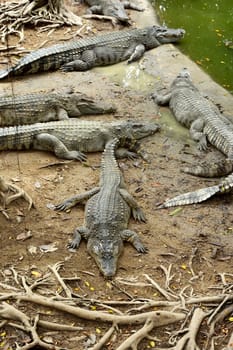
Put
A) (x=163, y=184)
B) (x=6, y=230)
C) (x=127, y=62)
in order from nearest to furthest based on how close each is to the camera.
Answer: (x=6, y=230), (x=163, y=184), (x=127, y=62)

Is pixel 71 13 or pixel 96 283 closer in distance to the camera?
pixel 96 283

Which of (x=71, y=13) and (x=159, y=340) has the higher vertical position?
(x=159, y=340)

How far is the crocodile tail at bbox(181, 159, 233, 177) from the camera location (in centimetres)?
636

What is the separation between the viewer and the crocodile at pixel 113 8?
423 inches

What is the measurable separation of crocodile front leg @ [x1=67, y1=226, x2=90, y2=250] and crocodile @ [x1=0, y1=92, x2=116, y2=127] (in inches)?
86.9

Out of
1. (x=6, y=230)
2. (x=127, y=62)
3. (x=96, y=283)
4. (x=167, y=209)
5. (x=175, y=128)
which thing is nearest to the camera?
(x=96, y=283)

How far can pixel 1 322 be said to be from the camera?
4043 millimetres

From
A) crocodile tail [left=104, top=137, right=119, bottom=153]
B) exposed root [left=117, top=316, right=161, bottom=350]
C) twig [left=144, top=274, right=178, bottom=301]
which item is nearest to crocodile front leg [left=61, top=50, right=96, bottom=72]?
crocodile tail [left=104, top=137, right=119, bottom=153]

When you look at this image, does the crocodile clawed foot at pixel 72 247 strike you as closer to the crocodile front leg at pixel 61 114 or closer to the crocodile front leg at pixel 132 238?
the crocodile front leg at pixel 132 238

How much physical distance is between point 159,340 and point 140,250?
121cm

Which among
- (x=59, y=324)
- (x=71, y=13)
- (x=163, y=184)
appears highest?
(x=59, y=324)

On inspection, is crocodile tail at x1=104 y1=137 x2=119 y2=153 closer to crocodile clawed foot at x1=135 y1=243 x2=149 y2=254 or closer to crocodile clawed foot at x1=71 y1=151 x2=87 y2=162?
crocodile clawed foot at x1=71 y1=151 x2=87 y2=162

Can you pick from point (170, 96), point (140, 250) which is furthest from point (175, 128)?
point (140, 250)

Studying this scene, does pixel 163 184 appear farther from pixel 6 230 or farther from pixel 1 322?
pixel 1 322
